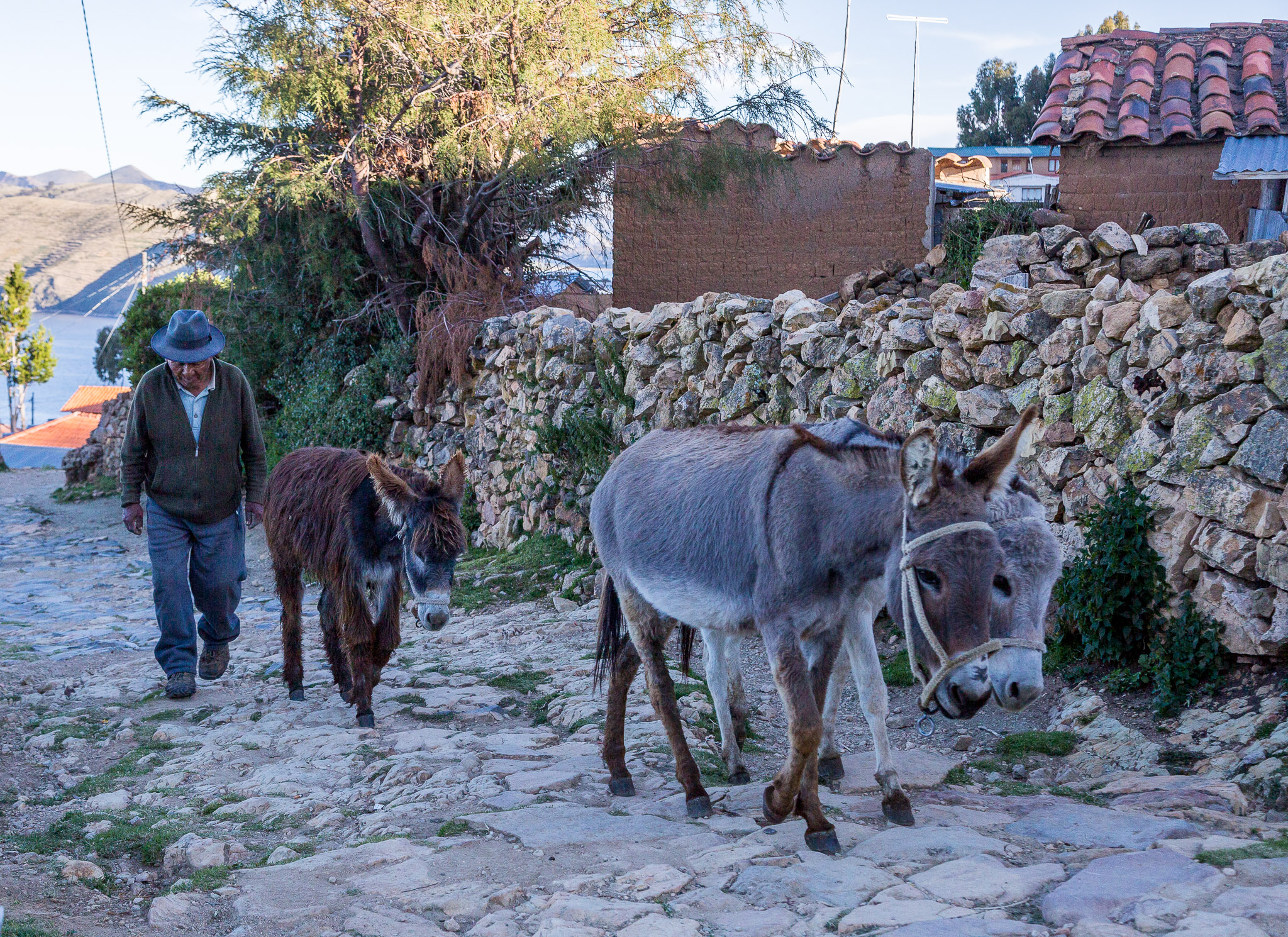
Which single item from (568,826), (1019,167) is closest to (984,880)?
(568,826)

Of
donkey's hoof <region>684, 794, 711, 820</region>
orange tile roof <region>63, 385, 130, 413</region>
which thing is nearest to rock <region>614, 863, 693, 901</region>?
donkey's hoof <region>684, 794, 711, 820</region>

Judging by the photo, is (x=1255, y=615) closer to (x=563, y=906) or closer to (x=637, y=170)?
(x=563, y=906)

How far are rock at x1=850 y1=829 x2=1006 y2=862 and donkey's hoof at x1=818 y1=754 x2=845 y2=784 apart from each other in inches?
22.2

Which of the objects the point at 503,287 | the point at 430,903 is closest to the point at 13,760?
the point at 430,903

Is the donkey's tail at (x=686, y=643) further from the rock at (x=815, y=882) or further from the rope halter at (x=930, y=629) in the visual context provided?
the rope halter at (x=930, y=629)

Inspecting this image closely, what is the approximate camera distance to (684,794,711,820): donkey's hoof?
377 cm

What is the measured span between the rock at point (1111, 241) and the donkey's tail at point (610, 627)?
4852mm

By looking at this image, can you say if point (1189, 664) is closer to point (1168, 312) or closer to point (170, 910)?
point (1168, 312)

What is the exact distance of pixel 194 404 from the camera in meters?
5.91

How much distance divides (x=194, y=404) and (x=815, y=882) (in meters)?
4.64

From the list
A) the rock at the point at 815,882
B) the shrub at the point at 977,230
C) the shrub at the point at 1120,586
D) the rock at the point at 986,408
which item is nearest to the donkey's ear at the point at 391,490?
the rock at the point at 815,882

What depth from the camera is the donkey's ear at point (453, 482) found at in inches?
207

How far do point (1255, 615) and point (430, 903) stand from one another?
362 cm

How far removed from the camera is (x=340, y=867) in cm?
340
